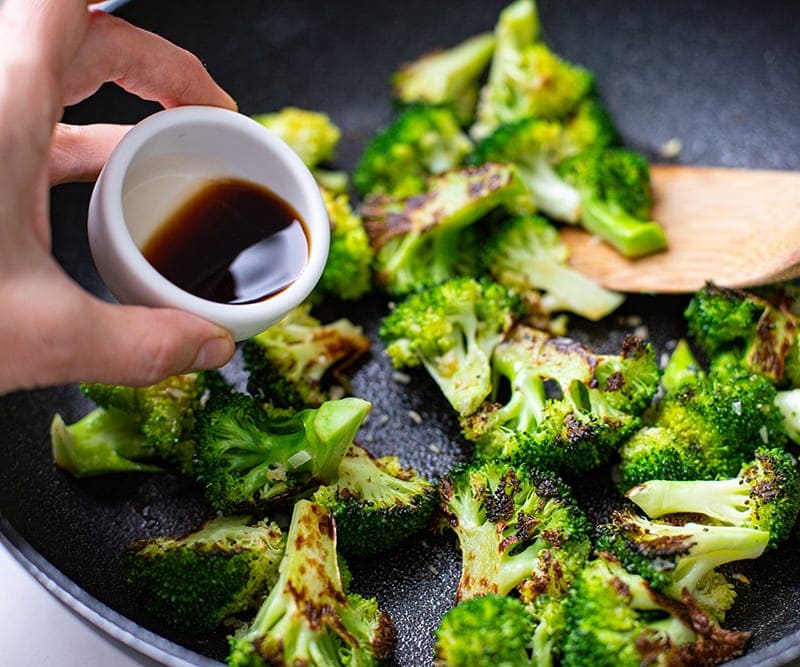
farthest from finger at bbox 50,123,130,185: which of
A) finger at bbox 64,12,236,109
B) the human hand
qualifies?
the human hand

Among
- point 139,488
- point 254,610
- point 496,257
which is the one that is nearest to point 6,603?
point 139,488

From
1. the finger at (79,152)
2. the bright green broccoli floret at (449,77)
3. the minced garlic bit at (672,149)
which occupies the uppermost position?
the finger at (79,152)

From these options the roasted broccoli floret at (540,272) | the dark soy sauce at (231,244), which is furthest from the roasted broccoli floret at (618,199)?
the dark soy sauce at (231,244)

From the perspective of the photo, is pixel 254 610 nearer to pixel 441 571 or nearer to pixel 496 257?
pixel 441 571

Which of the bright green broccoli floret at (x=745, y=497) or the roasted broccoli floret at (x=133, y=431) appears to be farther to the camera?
the roasted broccoli floret at (x=133, y=431)

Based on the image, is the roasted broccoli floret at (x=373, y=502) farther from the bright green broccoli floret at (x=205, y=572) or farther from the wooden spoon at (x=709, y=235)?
the wooden spoon at (x=709, y=235)

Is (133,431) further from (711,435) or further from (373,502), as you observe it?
(711,435)
